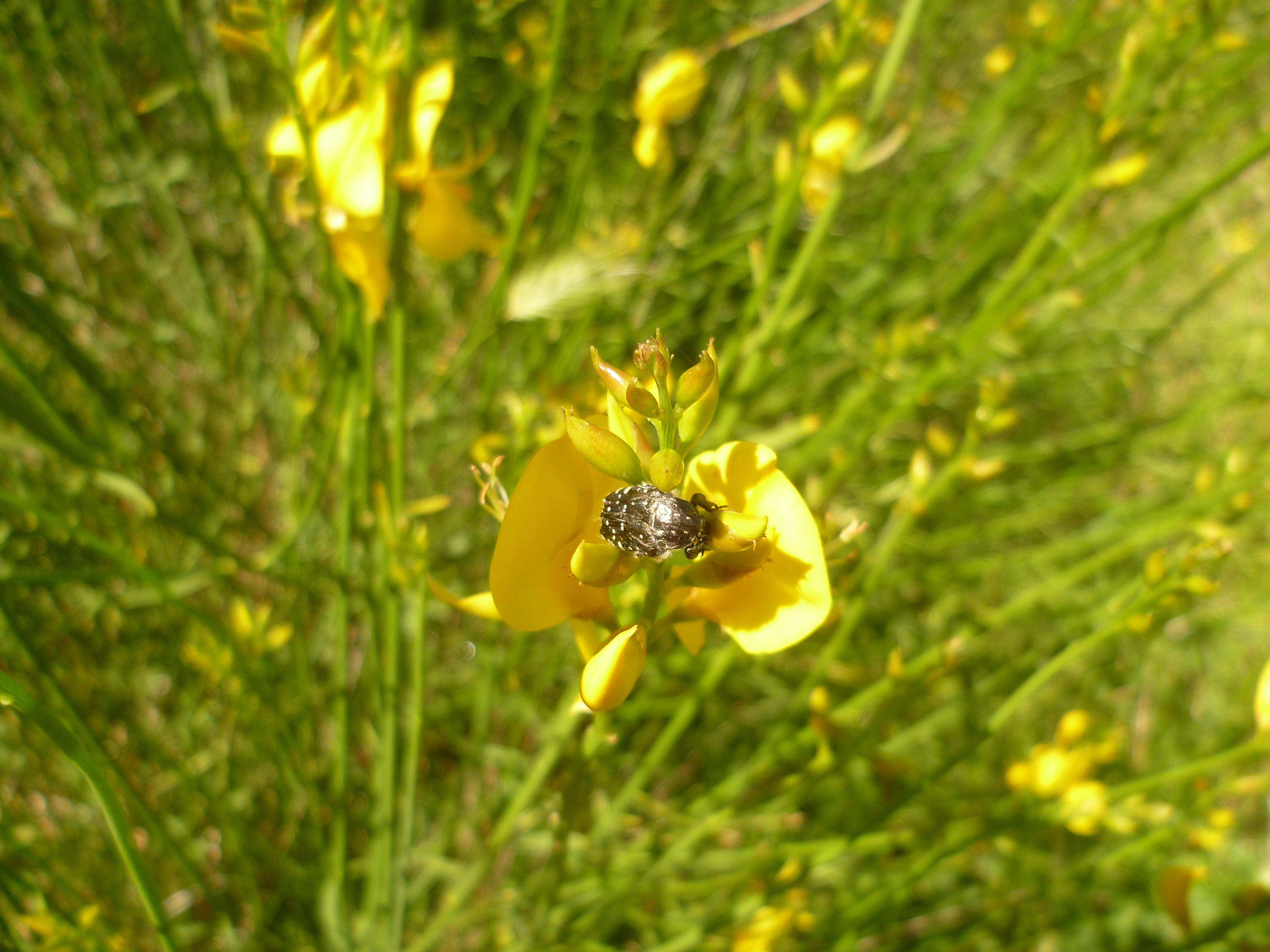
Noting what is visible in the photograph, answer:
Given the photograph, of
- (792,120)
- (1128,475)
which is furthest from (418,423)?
(1128,475)

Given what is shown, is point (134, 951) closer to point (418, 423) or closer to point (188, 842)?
point (188, 842)

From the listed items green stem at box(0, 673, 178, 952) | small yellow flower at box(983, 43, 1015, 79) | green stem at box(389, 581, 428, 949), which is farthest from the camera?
small yellow flower at box(983, 43, 1015, 79)

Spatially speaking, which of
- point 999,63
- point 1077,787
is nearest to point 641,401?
point 1077,787

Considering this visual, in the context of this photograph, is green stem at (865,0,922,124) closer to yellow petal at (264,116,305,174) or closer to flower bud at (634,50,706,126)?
flower bud at (634,50,706,126)

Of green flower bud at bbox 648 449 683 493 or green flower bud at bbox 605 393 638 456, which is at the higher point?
green flower bud at bbox 605 393 638 456

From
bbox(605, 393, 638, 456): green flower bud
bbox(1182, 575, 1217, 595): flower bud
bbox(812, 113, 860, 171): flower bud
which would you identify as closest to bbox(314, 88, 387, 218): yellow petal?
bbox(605, 393, 638, 456): green flower bud

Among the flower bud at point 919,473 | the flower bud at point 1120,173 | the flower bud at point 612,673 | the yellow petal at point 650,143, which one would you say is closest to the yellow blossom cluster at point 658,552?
the flower bud at point 612,673

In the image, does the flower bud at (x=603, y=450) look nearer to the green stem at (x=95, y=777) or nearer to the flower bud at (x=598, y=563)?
the flower bud at (x=598, y=563)

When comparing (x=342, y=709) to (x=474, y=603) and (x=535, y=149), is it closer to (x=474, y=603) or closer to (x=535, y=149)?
(x=474, y=603)
